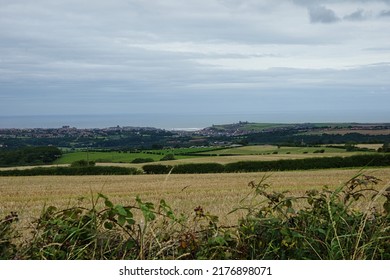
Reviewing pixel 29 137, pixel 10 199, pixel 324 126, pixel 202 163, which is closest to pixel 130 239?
pixel 10 199

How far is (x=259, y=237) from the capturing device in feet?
10.2

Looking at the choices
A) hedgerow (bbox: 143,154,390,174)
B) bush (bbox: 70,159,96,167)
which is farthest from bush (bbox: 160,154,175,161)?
bush (bbox: 70,159,96,167)

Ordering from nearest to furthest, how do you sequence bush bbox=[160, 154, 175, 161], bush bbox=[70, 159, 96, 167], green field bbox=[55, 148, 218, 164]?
green field bbox=[55, 148, 218, 164], bush bbox=[70, 159, 96, 167], bush bbox=[160, 154, 175, 161]

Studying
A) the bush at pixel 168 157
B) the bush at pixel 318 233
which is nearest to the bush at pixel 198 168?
the bush at pixel 168 157

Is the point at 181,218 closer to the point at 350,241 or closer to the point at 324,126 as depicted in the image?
Result: the point at 350,241

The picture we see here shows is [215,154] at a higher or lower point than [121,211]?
lower

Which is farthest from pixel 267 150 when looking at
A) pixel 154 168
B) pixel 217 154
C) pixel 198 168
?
pixel 154 168

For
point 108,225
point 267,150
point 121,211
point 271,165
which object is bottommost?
point 271,165

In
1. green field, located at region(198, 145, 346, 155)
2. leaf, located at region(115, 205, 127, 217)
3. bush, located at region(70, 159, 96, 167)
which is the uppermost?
leaf, located at region(115, 205, 127, 217)

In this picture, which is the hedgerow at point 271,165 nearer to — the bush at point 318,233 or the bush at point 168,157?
the bush at point 168,157

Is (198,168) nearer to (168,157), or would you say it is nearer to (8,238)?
(168,157)

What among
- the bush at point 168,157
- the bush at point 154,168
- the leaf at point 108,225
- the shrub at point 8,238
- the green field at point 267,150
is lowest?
the bush at point 154,168

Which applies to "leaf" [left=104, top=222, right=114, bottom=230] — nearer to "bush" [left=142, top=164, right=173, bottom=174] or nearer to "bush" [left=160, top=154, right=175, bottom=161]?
"bush" [left=142, top=164, right=173, bottom=174]

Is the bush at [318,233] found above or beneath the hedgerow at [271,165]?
above
